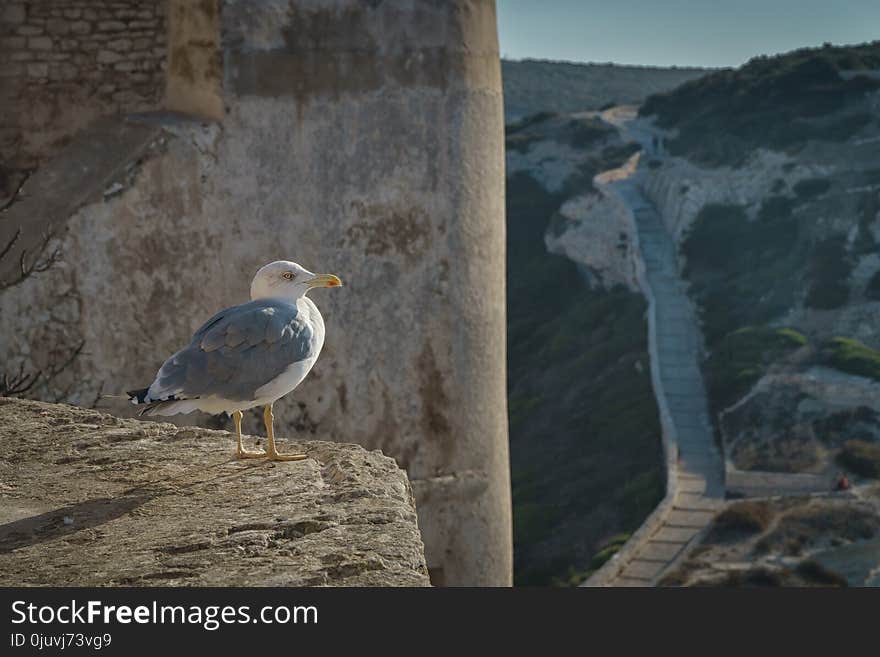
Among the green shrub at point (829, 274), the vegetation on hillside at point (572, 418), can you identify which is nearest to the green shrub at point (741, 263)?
the green shrub at point (829, 274)

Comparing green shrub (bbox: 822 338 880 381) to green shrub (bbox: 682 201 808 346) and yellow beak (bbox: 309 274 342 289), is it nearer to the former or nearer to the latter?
green shrub (bbox: 682 201 808 346)

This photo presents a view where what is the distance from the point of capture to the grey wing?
5.72 metres

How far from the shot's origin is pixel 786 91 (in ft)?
196

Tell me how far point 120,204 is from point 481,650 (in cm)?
601

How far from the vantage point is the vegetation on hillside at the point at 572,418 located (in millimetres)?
33031

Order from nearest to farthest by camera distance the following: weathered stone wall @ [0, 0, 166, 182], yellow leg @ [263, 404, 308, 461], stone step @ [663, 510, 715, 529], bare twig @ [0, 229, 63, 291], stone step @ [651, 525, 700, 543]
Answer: yellow leg @ [263, 404, 308, 461] < bare twig @ [0, 229, 63, 291] < weathered stone wall @ [0, 0, 166, 182] < stone step @ [651, 525, 700, 543] < stone step @ [663, 510, 715, 529]

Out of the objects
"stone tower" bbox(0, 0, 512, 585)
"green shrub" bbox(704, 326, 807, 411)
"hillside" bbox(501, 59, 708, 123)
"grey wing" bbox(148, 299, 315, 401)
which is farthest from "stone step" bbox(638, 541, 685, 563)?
"hillside" bbox(501, 59, 708, 123)

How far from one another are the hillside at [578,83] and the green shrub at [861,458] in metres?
62.7

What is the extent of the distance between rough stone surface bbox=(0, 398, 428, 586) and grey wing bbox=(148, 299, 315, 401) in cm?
34

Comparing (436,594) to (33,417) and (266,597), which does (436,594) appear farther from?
(33,417)

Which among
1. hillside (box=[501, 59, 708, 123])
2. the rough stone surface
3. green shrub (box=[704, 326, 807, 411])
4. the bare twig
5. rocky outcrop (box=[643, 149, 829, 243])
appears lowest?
green shrub (box=[704, 326, 807, 411])

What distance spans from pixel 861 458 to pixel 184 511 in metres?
27.4

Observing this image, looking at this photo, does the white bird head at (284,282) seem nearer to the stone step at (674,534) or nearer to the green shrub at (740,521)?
the green shrub at (740,521)

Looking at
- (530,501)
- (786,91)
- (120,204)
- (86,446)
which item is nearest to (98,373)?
(120,204)
